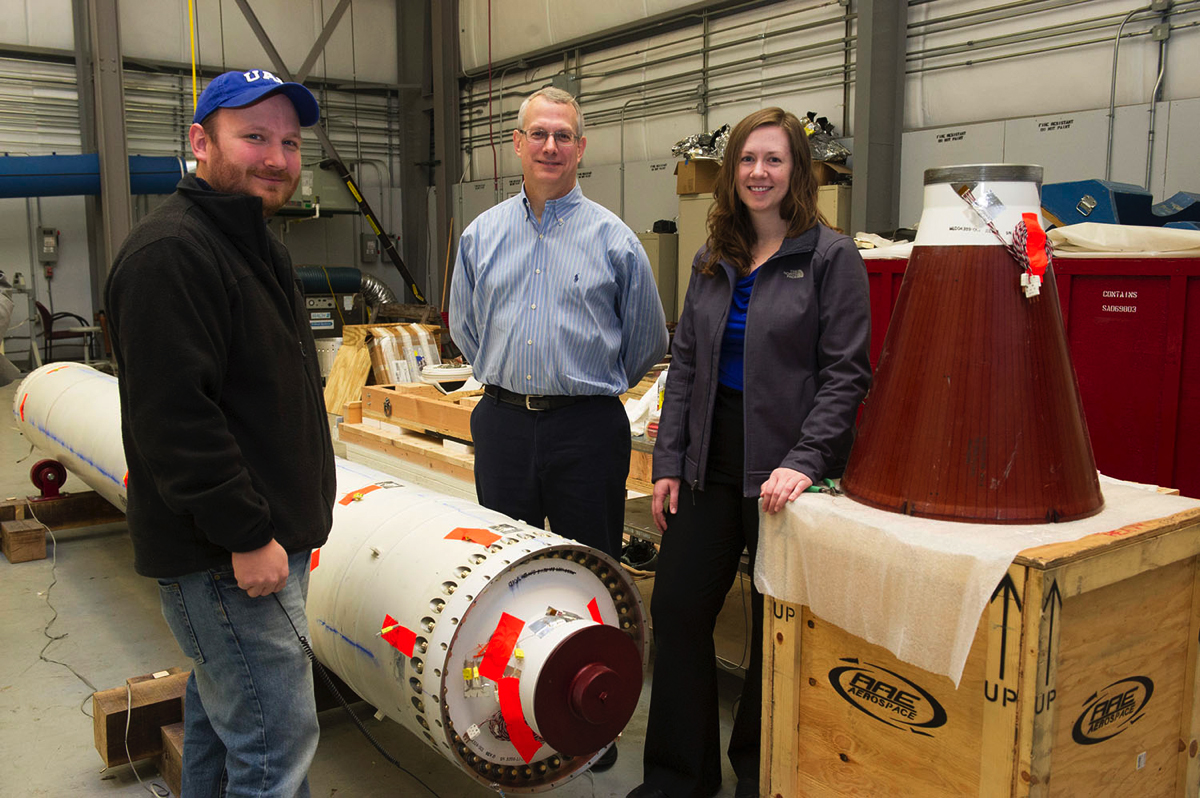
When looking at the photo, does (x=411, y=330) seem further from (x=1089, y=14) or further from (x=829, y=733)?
Result: (x=829, y=733)

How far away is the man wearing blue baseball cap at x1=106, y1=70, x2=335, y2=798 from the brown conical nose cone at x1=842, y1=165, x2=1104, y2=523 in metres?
1.01

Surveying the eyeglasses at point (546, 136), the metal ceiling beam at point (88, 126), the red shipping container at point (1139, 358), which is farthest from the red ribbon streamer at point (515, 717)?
the metal ceiling beam at point (88, 126)

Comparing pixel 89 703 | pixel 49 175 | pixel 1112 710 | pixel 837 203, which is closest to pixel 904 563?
pixel 1112 710

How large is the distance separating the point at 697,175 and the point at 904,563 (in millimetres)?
6000

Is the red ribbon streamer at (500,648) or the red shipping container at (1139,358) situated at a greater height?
the red shipping container at (1139,358)

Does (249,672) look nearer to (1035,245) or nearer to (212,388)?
(212,388)

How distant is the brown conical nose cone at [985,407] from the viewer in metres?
1.50

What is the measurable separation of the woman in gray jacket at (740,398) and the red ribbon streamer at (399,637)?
0.58 metres

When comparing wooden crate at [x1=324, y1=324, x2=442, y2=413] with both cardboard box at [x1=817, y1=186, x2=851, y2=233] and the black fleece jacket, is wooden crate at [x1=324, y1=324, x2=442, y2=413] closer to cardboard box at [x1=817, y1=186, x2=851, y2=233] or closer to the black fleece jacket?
cardboard box at [x1=817, y1=186, x2=851, y2=233]

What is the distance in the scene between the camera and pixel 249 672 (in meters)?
1.54

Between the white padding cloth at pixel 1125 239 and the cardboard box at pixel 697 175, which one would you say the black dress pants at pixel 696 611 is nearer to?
the white padding cloth at pixel 1125 239

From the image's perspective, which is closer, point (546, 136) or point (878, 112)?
point (546, 136)

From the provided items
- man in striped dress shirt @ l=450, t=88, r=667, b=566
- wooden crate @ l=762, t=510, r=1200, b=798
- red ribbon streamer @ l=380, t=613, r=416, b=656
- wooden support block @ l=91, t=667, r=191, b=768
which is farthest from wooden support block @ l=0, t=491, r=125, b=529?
wooden crate @ l=762, t=510, r=1200, b=798

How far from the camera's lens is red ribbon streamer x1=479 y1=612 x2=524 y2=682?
1796mm
